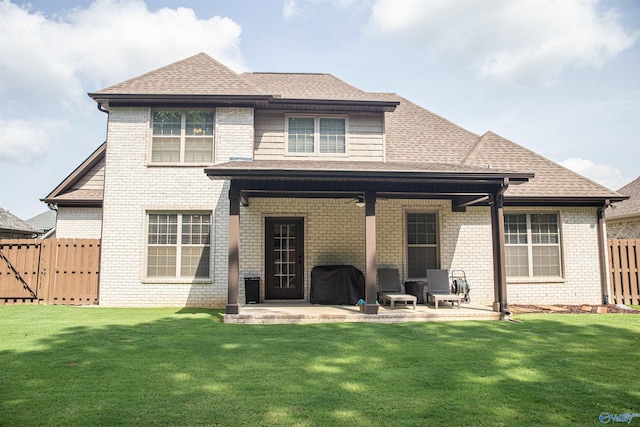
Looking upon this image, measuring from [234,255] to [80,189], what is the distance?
833 cm

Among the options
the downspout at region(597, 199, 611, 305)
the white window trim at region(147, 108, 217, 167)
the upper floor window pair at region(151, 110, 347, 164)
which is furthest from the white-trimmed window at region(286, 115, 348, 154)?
the downspout at region(597, 199, 611, 305)

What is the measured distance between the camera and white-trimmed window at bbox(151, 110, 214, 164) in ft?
37.2

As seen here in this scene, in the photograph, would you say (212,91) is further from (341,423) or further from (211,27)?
(341,423)

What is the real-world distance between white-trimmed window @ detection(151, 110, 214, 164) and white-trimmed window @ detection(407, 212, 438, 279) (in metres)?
6.29

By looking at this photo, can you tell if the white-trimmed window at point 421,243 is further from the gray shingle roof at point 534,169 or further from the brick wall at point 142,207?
the brick wall at point 142,207

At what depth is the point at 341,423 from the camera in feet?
11.5

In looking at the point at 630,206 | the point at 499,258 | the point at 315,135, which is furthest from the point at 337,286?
the point at 630,206

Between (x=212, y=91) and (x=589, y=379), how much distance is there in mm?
10445

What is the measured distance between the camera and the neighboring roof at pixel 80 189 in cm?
1317

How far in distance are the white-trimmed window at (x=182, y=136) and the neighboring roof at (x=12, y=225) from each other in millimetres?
15324

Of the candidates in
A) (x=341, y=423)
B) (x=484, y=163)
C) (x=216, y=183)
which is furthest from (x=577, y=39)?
(x=341, y=423)

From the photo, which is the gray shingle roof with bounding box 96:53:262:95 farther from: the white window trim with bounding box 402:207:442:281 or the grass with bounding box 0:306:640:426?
the grass with bounding box 0:306:640:426

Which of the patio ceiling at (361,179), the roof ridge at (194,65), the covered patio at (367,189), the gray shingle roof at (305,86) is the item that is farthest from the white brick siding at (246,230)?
the patio ceiling at (361,179)

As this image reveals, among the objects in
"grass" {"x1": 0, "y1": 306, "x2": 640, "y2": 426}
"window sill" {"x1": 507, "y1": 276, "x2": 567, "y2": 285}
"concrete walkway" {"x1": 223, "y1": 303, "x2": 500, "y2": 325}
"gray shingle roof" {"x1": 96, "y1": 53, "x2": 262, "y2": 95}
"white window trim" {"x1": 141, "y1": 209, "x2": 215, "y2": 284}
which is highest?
"gray shingle roof" {"x1": 96, "y1": 53, "x2": 262, "y2": 95}
